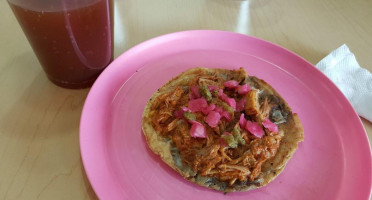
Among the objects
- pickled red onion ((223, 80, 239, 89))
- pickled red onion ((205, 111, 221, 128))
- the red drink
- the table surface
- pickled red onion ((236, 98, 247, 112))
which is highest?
the red drink

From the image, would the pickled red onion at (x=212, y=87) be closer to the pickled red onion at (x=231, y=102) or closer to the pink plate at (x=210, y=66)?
the pickled red onion at (x=231, y=102)

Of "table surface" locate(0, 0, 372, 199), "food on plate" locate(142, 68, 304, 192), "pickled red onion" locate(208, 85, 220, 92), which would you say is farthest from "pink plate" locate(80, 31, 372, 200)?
"pickled red onion" locate(208, 85, 220, 92)

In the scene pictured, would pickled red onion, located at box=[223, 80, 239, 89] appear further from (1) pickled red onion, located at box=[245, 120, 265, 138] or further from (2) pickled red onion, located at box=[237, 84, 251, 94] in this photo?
(1) pickled red onion, located at box=[245, 120, 265, 138]

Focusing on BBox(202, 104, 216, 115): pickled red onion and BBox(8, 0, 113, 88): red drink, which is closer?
BBox(8, 0, 113, 88): red drink

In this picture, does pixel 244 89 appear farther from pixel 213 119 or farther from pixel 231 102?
pixel 213 119

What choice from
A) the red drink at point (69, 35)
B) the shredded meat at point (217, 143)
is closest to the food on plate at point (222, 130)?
the shredded meat at point (217, 143)

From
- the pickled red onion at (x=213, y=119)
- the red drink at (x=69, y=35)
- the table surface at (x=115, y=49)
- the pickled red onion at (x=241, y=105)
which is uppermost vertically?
the red drink at (x=69, y=35)

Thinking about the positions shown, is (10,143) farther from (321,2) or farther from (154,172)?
(321,2)
